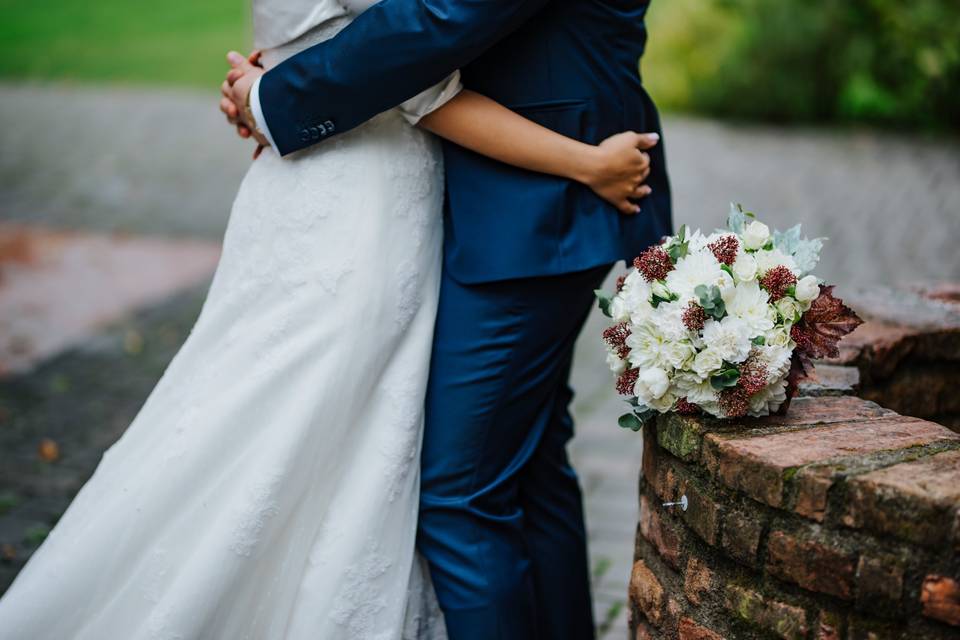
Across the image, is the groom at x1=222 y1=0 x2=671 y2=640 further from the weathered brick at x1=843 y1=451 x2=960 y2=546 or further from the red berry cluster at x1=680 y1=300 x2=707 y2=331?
the weathered brick at x1=843 y1=451 x2=960 y2=546

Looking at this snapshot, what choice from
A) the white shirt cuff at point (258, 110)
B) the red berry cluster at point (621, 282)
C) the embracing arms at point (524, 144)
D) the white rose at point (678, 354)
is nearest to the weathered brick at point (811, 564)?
the white rose at point (678, 354)

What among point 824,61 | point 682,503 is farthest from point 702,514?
point 824,61

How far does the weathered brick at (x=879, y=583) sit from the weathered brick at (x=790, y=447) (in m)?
0.17

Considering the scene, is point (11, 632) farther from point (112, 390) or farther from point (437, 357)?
point (112, 390)

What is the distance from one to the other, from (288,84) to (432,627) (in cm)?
117

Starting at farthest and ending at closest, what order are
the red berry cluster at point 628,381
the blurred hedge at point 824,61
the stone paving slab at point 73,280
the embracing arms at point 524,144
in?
the blurred hedge at point 824,61, the stone paving slab at point 73,280, the embracing arms at point 524,144, the red berry cluster at point 628,381

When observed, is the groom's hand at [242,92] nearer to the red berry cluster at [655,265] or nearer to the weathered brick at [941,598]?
the red berry cluster at [655,265]

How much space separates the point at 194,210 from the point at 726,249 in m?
7.92

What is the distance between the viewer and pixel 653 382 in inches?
78.8

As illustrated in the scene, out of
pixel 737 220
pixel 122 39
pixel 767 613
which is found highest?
pixel 122 39

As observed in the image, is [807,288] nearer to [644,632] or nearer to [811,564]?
[811,564]

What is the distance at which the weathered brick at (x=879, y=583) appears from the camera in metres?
1.69

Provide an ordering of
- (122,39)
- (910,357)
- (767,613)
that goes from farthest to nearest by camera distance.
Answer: (122,39)
(910,357)
(767,613)

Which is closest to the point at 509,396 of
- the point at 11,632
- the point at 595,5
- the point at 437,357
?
the point at 437,357
